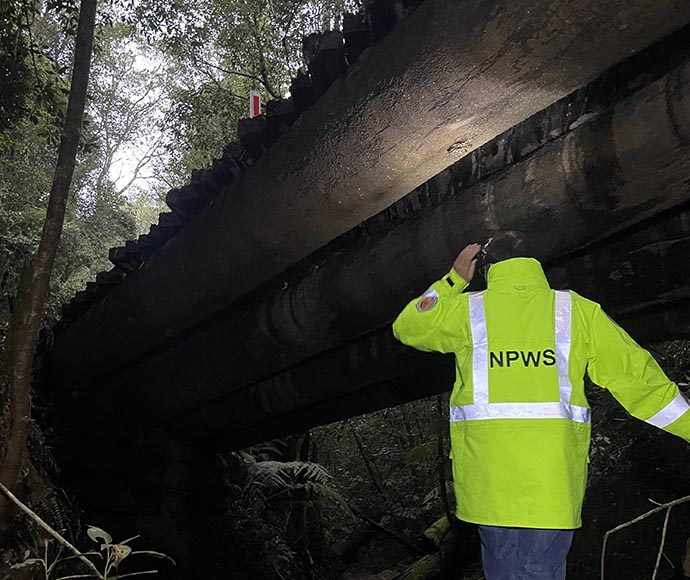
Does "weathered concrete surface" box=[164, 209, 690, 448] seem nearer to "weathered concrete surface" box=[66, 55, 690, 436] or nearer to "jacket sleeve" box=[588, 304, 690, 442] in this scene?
"weathered concrete surface" box=[66, 55, 690, 436]

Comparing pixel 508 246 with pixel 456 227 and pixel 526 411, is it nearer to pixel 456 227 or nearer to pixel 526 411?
pixel 456 227

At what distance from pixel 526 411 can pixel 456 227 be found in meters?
1.18

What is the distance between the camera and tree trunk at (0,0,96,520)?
11.7 feet

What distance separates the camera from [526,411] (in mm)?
2189

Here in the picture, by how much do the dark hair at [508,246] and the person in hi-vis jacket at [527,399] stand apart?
38 centimetres

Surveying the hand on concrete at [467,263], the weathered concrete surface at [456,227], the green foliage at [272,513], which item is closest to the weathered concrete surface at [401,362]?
the weathered concrete surface at [456,227]

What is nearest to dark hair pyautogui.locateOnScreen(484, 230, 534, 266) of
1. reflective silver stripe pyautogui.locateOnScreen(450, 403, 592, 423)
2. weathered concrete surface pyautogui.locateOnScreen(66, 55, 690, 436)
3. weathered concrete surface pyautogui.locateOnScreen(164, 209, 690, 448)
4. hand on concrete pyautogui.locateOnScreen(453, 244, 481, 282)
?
weathered concrete surface pyautogui.locateOnScreen(66, 55, 690, 436)

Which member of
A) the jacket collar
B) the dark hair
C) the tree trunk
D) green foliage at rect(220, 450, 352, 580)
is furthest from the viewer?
green foliage at rect(220, 450, 352, 580)

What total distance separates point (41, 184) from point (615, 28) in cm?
1325

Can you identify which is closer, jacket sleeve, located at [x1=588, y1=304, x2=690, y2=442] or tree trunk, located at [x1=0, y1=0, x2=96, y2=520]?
jacket sleeve, located at [x1=588, y1=304, x2=690, y2=442]

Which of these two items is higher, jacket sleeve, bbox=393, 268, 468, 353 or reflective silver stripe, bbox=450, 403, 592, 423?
jacket sleeve, bbox=393, 268, 468, 353

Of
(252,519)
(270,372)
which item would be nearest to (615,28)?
(270,372)

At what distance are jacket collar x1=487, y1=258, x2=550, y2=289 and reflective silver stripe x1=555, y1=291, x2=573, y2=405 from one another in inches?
4.3

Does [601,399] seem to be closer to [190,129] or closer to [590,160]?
[590,160]
